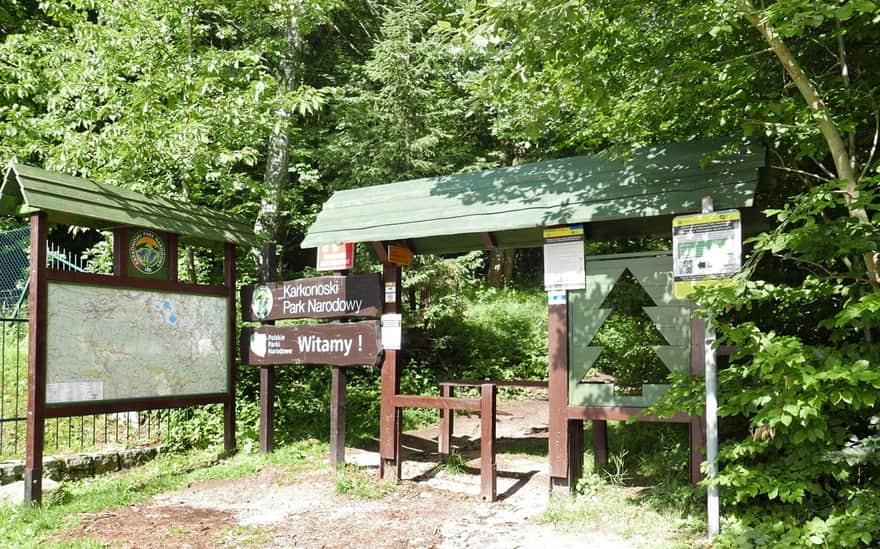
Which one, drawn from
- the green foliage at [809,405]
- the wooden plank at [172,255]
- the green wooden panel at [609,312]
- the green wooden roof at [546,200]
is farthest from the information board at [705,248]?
the wooden plank at [172,255]

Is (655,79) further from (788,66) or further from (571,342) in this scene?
(571,342)

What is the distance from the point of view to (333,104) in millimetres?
15031

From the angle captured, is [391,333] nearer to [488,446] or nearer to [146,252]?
[488,446]

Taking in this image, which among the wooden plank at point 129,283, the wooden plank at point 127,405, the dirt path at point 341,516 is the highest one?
the wooden plank at point 129,283

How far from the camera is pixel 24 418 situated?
7281 mm

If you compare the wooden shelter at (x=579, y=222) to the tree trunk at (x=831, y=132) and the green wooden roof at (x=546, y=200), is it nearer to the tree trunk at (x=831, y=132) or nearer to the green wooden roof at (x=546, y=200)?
the green wooden roof at (x=546, y=200)

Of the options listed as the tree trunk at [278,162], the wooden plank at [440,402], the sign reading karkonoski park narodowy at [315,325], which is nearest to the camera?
the wooden plank at [440,402]

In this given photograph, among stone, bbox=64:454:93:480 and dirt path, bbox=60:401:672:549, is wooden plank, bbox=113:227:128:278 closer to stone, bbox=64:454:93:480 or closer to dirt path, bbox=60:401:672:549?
stone, bbox=64:454:93:480

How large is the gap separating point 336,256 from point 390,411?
1826mm

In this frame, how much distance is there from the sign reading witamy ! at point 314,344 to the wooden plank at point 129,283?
2.47 ft

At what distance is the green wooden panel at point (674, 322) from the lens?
5.60 metres

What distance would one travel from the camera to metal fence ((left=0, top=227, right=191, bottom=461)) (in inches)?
314

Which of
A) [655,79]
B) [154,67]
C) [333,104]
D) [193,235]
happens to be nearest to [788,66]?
[655,79]

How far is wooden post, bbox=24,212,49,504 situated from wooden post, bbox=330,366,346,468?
9.20 ft
